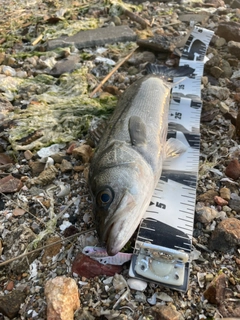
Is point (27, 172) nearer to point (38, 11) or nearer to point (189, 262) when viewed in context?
point (189, 262)

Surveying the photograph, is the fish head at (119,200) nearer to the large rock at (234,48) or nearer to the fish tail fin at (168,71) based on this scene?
the fish tail fin at (168,71)

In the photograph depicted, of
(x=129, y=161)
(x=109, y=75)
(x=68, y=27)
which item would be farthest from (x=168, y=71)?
(x=68, y=27)

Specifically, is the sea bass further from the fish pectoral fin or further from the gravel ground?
the gravel ground

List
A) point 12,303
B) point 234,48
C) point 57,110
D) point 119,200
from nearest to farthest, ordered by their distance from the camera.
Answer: point 12,303, point 119,200, point 57,110, point 234,48

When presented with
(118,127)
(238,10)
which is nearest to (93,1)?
(238,10)

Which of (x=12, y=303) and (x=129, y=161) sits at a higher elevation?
(x=129, y=161)

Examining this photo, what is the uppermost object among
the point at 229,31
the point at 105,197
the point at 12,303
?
the point at 229,31

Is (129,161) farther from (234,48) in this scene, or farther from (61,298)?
(234,48)

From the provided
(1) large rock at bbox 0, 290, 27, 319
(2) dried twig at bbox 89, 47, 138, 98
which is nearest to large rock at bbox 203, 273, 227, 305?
(1) large rock at bbox 0, 290, 27, 319
